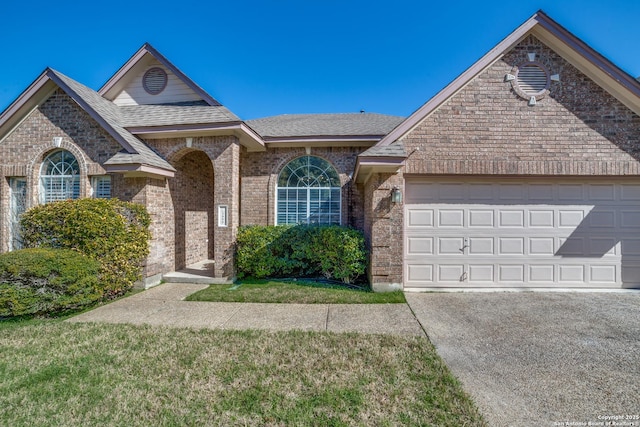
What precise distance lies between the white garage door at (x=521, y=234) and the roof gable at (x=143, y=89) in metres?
7.26

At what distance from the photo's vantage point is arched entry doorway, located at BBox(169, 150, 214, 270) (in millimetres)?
8812

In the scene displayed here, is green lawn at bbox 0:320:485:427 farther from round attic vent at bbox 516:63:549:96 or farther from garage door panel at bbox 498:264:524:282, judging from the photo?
round attic vent at bbox 516:63:549:96

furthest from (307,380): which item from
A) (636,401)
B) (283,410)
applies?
(636,401)

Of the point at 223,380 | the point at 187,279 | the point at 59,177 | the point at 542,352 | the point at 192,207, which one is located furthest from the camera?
the point at 192,207

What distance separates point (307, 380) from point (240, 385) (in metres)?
0.72

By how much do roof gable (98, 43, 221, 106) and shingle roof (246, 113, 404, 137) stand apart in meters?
2.17

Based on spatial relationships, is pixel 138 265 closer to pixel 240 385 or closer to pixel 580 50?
pixel 240 385

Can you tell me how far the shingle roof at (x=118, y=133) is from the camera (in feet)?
23.8

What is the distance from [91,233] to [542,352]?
839 centimetres

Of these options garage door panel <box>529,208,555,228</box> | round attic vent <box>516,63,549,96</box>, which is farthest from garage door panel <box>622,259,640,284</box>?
round attic vent <box>516,63,549,96</box>

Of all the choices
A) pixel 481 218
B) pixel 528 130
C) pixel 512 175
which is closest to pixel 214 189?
pixel 481 218

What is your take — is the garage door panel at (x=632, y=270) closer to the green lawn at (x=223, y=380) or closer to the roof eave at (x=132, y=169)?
the green lawn at (x=223, y=380)

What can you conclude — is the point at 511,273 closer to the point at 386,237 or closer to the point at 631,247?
the point at 631,247

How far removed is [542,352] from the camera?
3865mm
